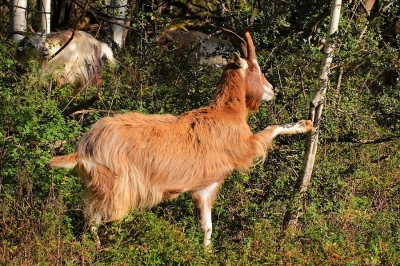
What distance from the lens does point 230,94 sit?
705 centimetres

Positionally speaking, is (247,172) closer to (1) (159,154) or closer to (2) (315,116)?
(2) (315,116)

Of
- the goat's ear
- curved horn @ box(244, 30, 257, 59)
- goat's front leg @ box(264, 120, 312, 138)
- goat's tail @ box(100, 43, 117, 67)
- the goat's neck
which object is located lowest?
goat's tail @ box(100, 43, 117, 67)

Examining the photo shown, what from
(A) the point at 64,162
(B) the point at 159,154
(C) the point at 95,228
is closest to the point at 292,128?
(B) the point at 159,154

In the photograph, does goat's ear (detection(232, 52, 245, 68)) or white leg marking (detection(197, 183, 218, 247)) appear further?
goat's ear (detection(232, 52, 245, 68))

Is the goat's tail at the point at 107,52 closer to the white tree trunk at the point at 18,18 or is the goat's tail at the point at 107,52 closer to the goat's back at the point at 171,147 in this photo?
the white tree trunk at the point at 18,18

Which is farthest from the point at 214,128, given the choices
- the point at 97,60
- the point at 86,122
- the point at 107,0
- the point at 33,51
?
A: the point at 107,0

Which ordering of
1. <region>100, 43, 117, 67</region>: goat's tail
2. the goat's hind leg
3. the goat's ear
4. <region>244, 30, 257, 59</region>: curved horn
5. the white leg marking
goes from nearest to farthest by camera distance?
1. the goat's hind leg
2. the white leg marking
3. the goat's ear
4. <region>244, 30, 257, 59</region>: curved horn
5. <region>100, 43, 117, 67</region>: goat's tail

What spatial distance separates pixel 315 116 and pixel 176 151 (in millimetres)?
1645

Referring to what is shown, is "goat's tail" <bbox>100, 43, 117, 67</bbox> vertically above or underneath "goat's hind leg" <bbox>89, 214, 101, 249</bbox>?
above

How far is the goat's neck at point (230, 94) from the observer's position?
6.98 m

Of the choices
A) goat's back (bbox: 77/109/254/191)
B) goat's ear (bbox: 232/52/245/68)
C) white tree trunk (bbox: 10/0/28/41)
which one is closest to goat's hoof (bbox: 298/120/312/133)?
→ goat's back (bbox: 77/109/254/191)

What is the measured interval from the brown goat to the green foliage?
12.0 inches

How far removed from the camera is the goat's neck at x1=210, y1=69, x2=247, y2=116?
6980 millimetres

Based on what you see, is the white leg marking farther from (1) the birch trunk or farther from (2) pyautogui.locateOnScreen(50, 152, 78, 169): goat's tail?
(2) pyautogui.locateOnScreen(50, 152, 78, 169): goat's tail
